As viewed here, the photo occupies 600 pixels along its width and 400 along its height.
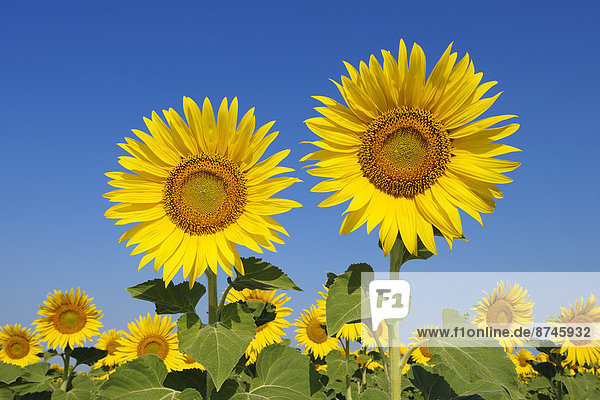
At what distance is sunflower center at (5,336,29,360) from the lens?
31.8 feet

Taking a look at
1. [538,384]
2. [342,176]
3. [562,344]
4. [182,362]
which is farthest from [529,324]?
[342,176]

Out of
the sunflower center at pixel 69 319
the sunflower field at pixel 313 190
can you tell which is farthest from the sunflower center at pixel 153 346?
the sunflower field at pixel 313 190

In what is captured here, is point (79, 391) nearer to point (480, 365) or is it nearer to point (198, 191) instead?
point (198, 191)

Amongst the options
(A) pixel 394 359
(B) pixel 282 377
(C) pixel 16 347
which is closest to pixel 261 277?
(B) pixel 282 377

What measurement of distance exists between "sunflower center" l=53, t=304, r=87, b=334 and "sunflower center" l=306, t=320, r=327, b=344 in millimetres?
3886

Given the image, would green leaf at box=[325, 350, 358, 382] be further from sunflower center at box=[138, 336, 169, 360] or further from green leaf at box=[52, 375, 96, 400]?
green leaf at box=[52, 375, 96, 400]

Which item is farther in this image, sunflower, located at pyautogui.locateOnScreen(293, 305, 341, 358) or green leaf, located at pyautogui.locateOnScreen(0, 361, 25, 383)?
sunflower, located at pyautogui.locateOnScreen(293, 305, 341, 358)

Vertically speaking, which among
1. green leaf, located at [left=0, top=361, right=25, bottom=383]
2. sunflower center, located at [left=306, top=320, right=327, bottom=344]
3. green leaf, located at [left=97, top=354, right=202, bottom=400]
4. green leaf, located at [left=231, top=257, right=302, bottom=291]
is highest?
sunflower center, located at [left=306, top=320, right=327, bottom=344]

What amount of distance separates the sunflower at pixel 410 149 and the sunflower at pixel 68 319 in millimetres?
7036

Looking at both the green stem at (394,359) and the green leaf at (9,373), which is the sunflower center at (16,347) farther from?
the green stem at (394,359)

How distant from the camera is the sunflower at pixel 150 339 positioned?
25.2 feet

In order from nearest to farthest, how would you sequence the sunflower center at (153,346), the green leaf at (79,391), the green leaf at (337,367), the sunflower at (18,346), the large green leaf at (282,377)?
the large green leaf at (282,377) → the green leaf at (337,367) → the green leaf at (79,391) → the sunflower center at (153,346) → the sunflower at (18,346)

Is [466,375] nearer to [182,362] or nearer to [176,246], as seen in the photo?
[176,246]

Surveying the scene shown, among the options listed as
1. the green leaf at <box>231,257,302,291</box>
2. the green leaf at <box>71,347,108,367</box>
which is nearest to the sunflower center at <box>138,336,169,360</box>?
the green leaf at <box>71,347,108,367</box>
